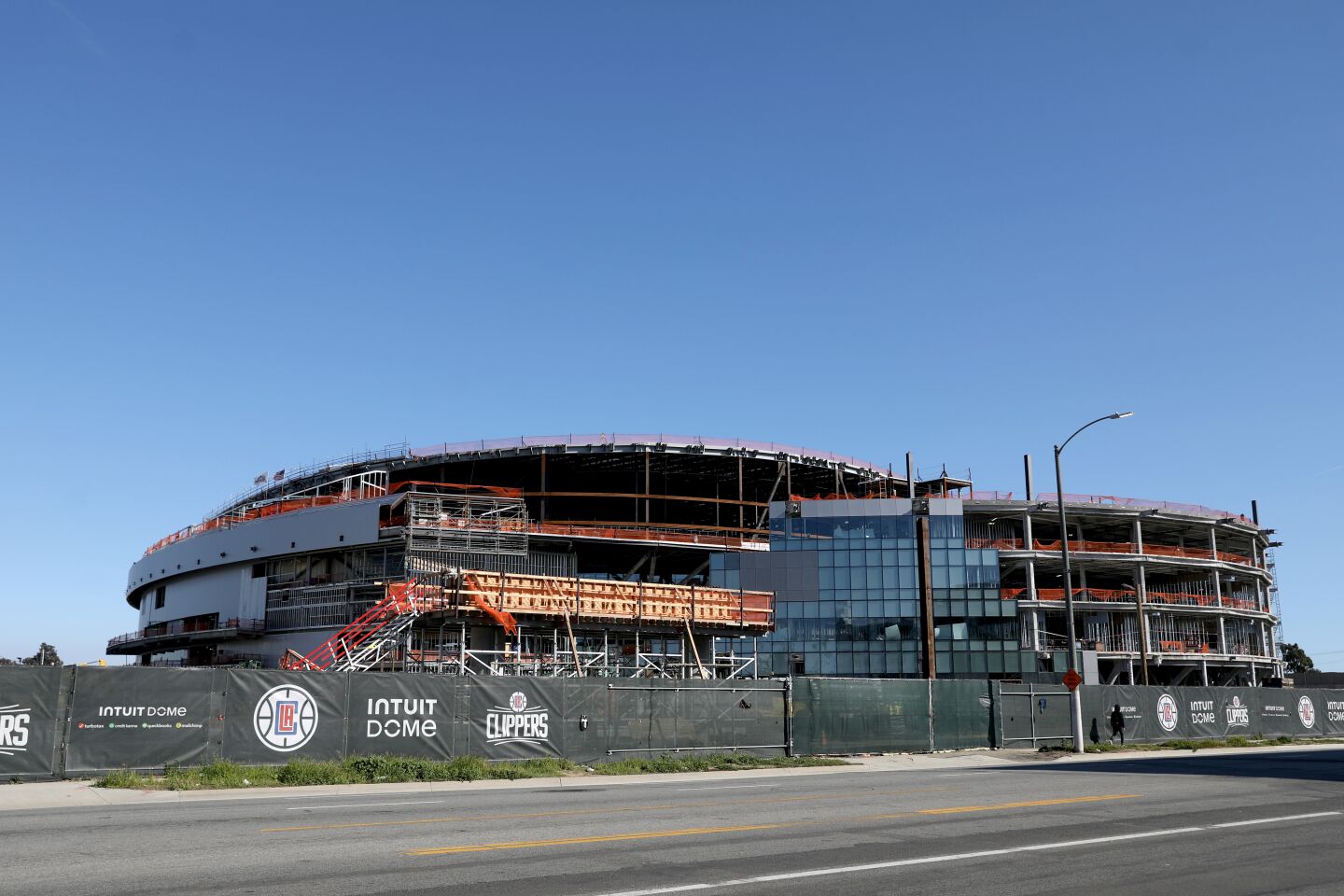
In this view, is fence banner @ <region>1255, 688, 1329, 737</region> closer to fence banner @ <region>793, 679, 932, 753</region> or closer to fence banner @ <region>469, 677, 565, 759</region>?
fence banner @ <region>793, 679, 932, 753</region>

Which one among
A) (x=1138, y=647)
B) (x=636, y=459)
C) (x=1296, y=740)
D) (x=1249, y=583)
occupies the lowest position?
(x=1296, y=740)

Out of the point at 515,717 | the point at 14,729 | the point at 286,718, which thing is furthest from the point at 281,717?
the point at 515,717

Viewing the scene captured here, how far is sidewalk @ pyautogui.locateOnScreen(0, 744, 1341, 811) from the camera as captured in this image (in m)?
19.3

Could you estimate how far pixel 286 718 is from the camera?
2417 centimetres

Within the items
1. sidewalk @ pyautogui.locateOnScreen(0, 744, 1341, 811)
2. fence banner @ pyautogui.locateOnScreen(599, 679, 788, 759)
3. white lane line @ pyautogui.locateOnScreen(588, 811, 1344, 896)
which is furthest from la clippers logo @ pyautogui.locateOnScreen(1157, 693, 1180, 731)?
white lane line @ pyautogui.locateOnScreen(588, 811, 1344, 896)

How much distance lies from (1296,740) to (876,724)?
2396cm

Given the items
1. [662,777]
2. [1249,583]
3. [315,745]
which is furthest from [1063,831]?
[1249,583]

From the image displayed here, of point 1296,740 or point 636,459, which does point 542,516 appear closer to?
point 636,459

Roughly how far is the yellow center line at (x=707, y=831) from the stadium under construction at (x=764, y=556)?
42899 mm

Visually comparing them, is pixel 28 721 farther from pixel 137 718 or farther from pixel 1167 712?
pixel 1167 712

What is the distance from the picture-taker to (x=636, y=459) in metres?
83.0

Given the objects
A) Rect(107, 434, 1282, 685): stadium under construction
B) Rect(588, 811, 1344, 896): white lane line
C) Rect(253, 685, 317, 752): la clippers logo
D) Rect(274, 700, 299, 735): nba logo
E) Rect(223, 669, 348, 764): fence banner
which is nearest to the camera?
Rect(588, 811, 1344, 896): white lane line

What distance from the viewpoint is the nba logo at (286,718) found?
24109 millimetres

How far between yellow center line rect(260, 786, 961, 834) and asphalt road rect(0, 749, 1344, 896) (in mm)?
64
